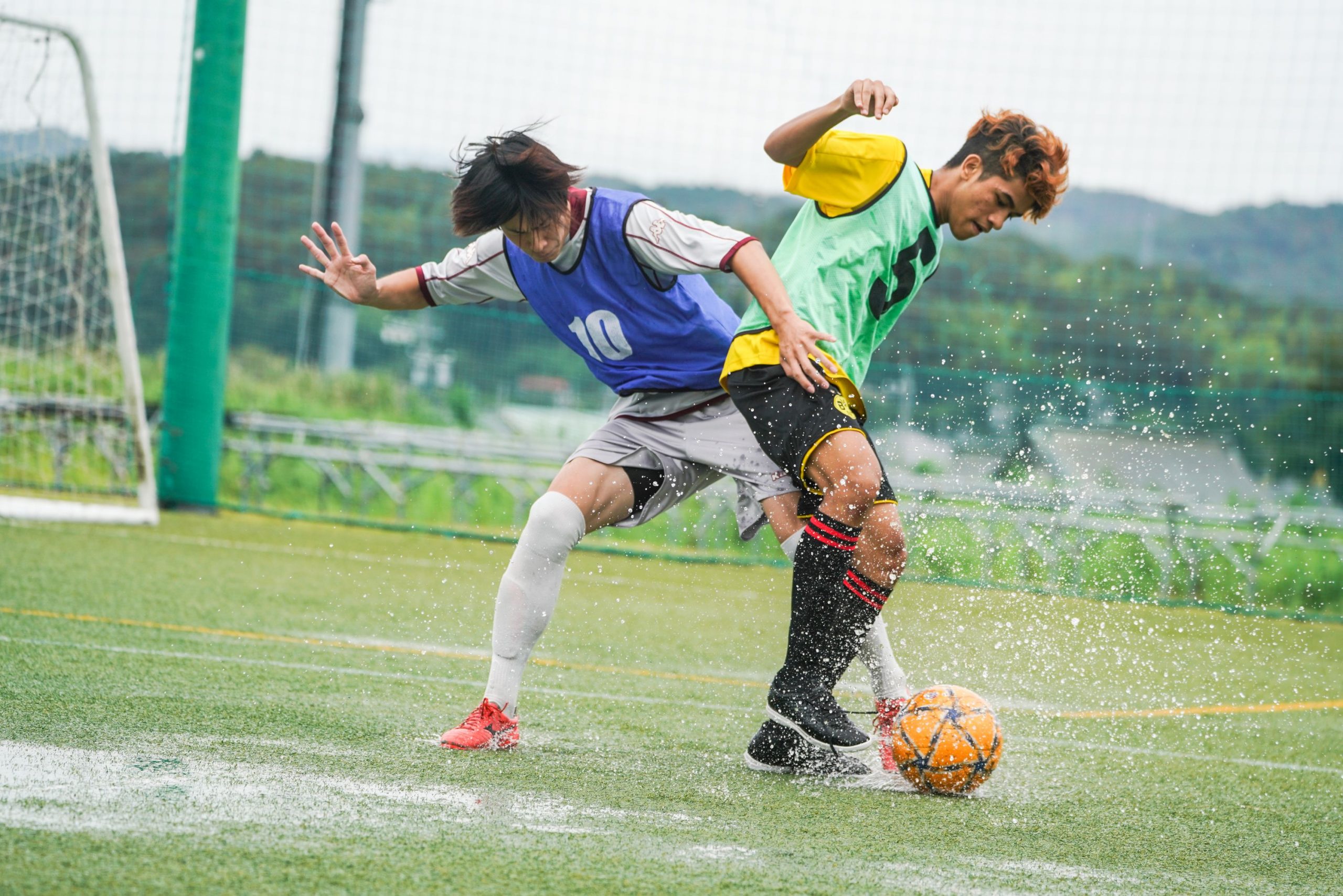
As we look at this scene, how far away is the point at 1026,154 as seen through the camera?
11.6 ft

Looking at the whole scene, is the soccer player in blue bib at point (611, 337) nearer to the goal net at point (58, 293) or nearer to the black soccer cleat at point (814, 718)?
the black soccer cleat at point (814, 718)

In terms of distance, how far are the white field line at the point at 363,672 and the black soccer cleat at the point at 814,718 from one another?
1280mm

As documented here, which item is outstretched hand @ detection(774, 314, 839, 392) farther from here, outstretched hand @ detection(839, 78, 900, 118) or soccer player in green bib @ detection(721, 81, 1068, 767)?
outstretched hand @ detection(839, 78, 900, 118)

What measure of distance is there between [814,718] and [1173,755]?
1.71 m

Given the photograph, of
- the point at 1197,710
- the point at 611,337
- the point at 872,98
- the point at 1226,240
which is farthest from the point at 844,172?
the point at 1226,240

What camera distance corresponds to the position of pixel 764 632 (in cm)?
738

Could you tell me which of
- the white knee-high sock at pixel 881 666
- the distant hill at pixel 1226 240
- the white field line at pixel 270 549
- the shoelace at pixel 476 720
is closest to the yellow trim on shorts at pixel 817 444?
the white knee-high sock at pixel 881 666

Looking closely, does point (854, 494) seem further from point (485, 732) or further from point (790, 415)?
point (485, 732)

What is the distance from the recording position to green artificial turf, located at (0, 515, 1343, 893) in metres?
2.49

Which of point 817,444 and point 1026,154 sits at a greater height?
point 1026,154

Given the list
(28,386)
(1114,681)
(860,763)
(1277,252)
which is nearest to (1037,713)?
(1114,681)

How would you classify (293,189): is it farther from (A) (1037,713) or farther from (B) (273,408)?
(A) (1037,713)

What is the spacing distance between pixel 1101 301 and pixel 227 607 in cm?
1136

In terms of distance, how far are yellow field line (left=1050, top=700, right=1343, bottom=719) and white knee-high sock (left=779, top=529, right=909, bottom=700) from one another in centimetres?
156
